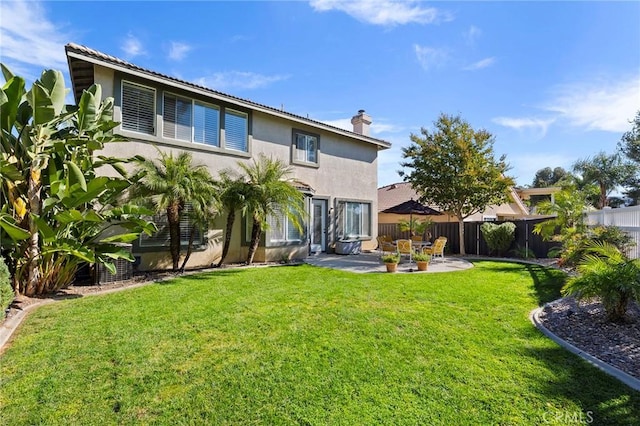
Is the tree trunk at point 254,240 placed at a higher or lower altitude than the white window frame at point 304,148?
lower

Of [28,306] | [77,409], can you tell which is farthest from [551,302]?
[28,306]

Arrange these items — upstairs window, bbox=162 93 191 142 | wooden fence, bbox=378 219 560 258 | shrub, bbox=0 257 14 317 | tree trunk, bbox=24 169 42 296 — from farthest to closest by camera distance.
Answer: wooden fence, bbox=378 219 560 258, upstairs window, bbox=162 93 191 142, tree trunk, bbox=24 169 42 296, shrub, bbox=0 257 14 317

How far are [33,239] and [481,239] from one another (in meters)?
18.3

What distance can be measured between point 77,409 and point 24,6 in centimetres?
1072

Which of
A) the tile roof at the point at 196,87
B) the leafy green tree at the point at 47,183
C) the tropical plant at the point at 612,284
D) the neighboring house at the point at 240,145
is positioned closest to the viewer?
the tropical plant at the point at 612,284

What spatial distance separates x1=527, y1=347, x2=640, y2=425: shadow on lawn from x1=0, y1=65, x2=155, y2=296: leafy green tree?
27.3ft

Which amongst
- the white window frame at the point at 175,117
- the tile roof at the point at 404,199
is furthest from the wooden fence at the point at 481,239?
the white window frame at the point at 175,117

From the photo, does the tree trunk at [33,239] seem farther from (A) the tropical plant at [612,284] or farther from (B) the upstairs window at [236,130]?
(A) the tropical plant at [612,284]

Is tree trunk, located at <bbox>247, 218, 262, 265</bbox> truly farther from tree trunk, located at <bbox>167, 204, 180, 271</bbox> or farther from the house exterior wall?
tree trunk, located at <bbox>167, 204, 180, 271</bbox>

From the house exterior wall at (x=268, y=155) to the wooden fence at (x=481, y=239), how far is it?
4018mm

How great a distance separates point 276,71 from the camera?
594 inches

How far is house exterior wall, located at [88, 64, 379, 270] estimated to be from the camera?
1072cm

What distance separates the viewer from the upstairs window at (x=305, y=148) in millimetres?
15594
